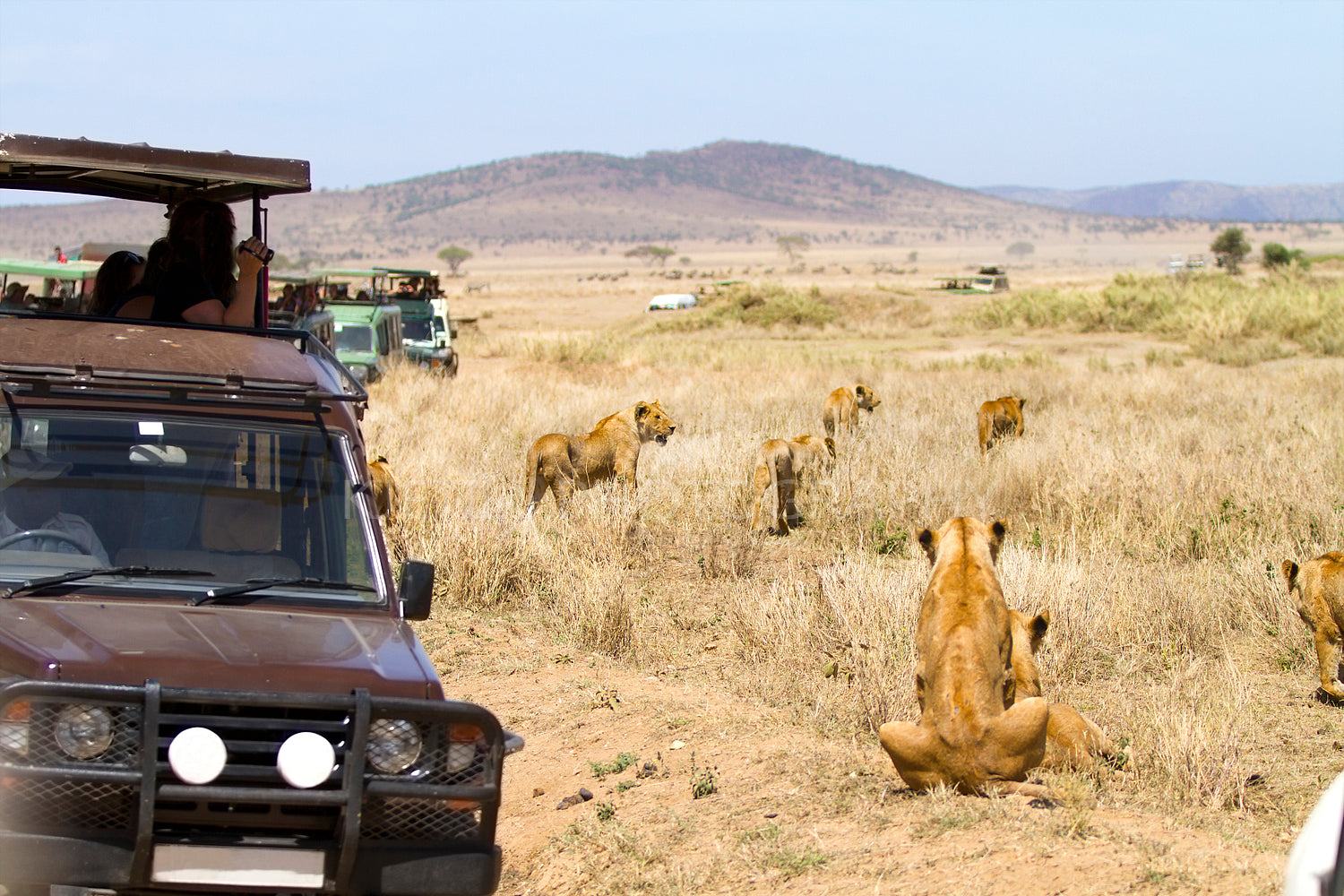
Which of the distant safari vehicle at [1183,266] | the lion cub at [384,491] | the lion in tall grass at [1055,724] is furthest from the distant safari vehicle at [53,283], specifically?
the distant safari vehicle at [1183,266]

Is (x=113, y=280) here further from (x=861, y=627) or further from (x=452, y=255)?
(x=452, y=255)

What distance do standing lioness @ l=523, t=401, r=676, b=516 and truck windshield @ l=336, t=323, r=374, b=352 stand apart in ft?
29.9

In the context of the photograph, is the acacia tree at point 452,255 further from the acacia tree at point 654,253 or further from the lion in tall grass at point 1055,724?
the lion in tall grass at point 1055,724

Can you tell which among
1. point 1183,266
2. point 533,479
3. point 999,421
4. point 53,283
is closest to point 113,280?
point 533,479

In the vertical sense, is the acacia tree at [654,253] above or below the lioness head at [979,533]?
above

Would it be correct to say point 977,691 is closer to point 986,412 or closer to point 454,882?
point 454,882

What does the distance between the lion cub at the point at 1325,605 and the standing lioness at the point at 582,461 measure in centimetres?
530

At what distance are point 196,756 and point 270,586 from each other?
0.87 meters

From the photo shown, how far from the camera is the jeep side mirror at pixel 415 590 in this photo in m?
4.13

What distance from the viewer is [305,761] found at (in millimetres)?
3332

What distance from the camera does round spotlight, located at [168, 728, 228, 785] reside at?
3266mm

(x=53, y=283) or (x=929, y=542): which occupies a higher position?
(x=53, y=283)

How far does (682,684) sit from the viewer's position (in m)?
7.35

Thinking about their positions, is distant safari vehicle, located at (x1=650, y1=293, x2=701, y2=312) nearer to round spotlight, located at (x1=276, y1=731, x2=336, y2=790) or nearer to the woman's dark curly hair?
the woman's dark curly hair
